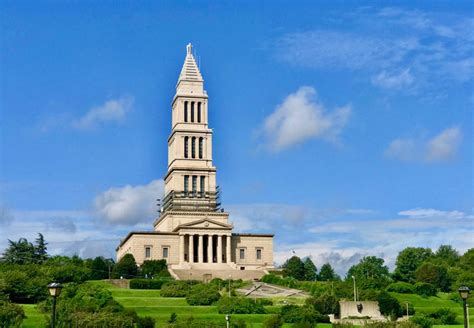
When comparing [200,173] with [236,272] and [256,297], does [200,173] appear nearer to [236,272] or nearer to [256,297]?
[236,272]

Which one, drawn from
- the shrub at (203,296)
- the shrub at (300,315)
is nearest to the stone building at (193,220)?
the shrub at (203,296)

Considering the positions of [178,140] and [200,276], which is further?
[178,140]

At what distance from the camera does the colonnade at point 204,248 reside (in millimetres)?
94706

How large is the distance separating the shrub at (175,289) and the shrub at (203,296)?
2492mm

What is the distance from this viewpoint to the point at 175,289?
7169cm

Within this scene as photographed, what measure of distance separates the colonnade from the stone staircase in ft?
5.62

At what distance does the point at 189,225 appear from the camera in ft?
312

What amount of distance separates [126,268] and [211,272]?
8.47 meters

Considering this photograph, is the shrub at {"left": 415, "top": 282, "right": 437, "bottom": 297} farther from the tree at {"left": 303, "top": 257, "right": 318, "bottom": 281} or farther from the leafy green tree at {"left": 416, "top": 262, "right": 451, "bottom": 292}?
the tree at {"left": 303, "top": 257, "right": 318, "bottom": 281}

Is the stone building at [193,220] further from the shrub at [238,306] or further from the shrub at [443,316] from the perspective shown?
the shrub at [443,316]

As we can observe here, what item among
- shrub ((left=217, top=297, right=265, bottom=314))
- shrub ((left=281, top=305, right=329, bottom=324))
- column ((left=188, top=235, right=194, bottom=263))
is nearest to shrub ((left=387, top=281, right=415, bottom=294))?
shrub ((left=281, top=305, right=329, bottom=324))

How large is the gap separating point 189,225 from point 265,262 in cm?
922

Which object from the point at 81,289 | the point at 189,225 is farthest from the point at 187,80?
the point at 81,289

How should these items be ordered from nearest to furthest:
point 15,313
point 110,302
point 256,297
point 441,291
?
point 15,313
point 110,302
point 256,297
point 441,291
